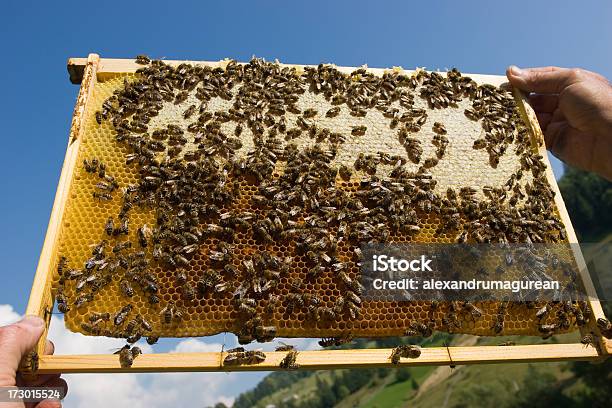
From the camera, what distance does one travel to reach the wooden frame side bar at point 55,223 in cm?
495

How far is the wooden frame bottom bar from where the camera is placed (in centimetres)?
471

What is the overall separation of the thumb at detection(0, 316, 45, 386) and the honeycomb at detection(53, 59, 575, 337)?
52 centimetres

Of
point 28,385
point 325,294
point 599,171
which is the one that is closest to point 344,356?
point 325,294

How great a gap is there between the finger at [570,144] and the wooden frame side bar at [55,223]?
797 cm

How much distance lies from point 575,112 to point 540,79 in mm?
787

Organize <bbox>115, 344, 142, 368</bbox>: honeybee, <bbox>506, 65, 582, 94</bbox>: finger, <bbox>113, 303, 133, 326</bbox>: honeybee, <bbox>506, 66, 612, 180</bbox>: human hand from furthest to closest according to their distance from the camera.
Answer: <bbox>506, 65, 582, 94</bbox>: finger → <bbox>506, 66, 612, 180</bbox>: human hand → <bbox>113, 303, 133, 326</bbox>: honeybee → <bbox>115, 344, 142, 368</bbox>: honeybee

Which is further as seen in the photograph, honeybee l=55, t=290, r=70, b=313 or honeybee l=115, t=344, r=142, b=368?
honeybee l=55, t=290, r=70, b=313

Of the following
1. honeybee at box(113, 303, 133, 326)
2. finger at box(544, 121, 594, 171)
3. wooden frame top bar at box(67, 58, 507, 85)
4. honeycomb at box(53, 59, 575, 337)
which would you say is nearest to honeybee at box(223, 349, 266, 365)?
honeycomb at box(53, 59, 575, 337)

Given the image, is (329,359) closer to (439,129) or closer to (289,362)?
(289,362)

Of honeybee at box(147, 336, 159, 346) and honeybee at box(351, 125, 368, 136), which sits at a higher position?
honeybee at box(351, 125, 368, 136)

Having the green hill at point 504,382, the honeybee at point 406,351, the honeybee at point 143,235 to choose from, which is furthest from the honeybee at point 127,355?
the green hill at point 504,382

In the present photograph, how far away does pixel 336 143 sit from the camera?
256 inches

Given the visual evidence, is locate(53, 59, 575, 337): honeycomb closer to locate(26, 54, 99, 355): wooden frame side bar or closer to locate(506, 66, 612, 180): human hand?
locate(26, 54, 99, 355): wooden frame side bar

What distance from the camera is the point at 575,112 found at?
24.8 ft
